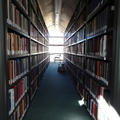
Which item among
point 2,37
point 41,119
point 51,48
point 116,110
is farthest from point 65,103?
point 51,48

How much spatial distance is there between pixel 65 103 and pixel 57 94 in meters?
0.49

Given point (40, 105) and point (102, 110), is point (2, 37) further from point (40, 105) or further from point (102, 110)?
point (40, 105)

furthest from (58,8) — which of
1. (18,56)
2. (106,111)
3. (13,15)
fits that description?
(106,111)

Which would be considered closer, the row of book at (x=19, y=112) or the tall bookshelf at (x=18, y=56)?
the tall bookshelf at (x=18, y=56)

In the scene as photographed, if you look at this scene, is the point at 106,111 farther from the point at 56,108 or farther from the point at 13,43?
the point at 13,43

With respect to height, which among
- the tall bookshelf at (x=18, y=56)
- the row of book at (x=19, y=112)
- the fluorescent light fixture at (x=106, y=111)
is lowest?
the row of book at (x=19, y=112)

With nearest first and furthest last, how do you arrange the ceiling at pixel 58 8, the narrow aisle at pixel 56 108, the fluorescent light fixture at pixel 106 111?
the fluorescent light fixture at pixel 106 111, the narrow aisle at pixel 56 108, the ceiling at pixel 58 8

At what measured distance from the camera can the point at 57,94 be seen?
8.66 feet

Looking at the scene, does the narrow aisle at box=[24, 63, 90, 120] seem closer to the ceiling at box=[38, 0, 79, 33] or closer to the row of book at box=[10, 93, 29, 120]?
the row of book at box=[10, 93, 29, 120]

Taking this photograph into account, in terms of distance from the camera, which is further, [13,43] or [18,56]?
[18,56]

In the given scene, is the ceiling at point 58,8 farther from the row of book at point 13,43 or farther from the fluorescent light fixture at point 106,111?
the fluorescent light fixture at point 106,111

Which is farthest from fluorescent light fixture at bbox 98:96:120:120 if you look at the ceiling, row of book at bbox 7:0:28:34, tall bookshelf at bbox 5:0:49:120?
the ceiling

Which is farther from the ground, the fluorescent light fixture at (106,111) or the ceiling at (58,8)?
the ceiling at (58,8)

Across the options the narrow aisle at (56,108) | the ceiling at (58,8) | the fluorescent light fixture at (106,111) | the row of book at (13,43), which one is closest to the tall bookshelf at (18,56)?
the row of book at (13,43)
